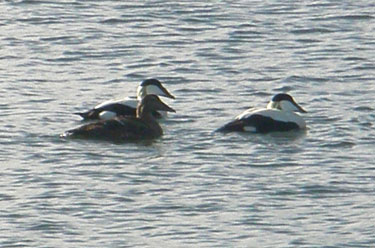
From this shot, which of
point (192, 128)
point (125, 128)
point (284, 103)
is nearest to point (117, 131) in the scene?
point (125, 128)

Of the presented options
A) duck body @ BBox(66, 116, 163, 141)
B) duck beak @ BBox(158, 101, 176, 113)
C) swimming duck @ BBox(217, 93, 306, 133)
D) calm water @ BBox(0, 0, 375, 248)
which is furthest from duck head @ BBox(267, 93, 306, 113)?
duck body @ BBox(66, 116, 163, 141)

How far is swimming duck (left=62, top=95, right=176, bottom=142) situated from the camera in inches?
685

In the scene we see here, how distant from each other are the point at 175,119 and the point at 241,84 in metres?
1.67

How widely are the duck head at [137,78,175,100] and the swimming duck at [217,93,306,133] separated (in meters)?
1.33

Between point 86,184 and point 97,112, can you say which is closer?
point 86,184

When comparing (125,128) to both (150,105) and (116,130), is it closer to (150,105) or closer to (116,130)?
(116,130)

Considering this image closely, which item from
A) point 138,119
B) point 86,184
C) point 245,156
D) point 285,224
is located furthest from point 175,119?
point 285,224

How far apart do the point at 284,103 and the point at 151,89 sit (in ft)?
4.98

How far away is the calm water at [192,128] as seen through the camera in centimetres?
1391

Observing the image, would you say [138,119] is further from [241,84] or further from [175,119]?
[241,84]

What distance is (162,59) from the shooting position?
2169 centimetres

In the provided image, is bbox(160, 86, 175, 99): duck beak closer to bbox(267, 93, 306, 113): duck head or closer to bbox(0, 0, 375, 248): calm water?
bbox(0, 0, 375, 248): calm water

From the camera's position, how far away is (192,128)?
17844mm

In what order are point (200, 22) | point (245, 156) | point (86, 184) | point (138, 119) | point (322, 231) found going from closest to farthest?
point (322, 231)
point (86, 184)
point (245, 156)
point (138, 119)
point (200, 22)
